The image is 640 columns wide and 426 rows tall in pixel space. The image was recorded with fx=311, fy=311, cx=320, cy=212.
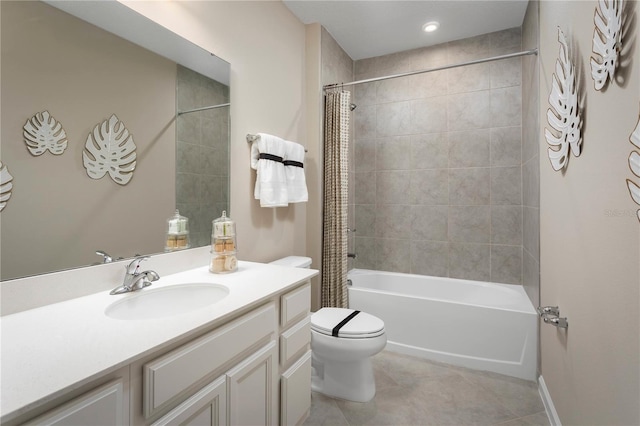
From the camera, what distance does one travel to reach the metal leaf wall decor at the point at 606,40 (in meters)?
0.87

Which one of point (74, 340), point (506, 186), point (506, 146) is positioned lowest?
point (74, 340)

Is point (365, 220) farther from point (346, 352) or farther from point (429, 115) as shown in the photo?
point (346, 352)

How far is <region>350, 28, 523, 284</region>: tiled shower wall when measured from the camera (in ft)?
8.96

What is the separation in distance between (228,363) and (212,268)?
592 millimetres

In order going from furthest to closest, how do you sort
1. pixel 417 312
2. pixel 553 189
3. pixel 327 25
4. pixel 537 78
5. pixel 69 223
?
pixel 327 25 < pixel 417 312 < pixel 537 78 < pixel 553 189 < pixel 69 223

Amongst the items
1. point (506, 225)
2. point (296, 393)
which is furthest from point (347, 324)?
point (506, 225)

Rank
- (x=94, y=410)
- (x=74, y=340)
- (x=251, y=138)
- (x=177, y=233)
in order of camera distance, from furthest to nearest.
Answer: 1. (x=251, y=138)
2. (x=177, y=233)
3. (x=74, y=340)
4. (x=94, y=410)

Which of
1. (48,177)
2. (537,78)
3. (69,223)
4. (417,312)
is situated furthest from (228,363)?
(537,78)

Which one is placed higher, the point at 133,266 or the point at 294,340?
the point at 133,266

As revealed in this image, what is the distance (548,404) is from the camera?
1.71 metres

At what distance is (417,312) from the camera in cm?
237

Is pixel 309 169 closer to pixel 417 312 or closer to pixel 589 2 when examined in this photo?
pixel 417 312

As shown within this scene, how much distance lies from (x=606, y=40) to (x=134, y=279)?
5.86 ft

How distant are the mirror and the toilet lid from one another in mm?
852
